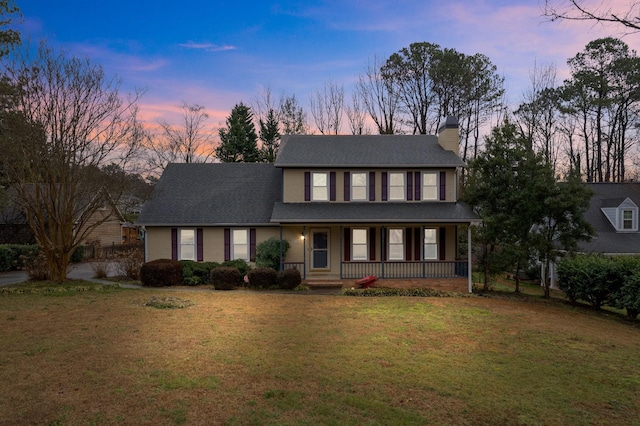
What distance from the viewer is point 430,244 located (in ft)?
68.3

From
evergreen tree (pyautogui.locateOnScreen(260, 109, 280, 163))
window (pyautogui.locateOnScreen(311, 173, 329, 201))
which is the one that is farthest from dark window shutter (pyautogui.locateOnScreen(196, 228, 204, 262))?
evergreen tree (pyautogui.locateOnScreen(260, 109, 280, 163))

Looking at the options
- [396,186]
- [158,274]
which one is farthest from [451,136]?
[158,274]

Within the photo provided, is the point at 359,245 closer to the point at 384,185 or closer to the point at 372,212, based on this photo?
the point at 372,212

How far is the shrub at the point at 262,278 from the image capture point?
18000mm

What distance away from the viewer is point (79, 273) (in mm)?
23078

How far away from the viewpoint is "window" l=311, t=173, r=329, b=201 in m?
21.3

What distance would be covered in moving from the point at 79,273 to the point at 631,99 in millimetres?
42466

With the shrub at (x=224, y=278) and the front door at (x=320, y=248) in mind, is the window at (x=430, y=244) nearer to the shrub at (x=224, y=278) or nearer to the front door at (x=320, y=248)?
the front door at (x=320, y=248)

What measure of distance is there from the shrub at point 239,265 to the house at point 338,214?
117 centimetres

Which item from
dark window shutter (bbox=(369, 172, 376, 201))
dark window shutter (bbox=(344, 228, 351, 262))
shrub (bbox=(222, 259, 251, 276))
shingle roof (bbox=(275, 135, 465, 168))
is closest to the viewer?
shrub (bbox=(222, 259, 251, 276))

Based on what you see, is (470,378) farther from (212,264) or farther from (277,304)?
(212,264)

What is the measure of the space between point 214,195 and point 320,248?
6500 millimetres

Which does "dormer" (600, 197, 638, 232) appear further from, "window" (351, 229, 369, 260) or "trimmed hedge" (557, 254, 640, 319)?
"window" (351, 229, 369, 260)

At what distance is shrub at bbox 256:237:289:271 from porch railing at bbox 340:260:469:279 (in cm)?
310
